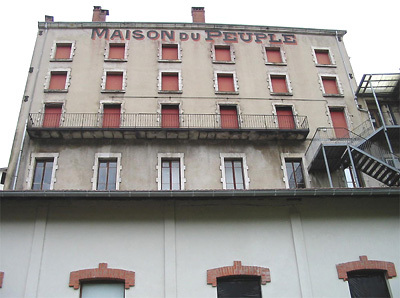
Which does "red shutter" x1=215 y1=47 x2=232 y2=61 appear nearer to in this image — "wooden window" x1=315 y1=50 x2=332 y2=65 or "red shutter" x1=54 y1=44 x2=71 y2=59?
"wooden window" x1=315 y1=50 x2=332 y2=65

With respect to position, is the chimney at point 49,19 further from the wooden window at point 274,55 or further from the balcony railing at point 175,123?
the wooden window at point 274,55

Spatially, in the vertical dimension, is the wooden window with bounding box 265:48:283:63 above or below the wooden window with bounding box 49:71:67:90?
above

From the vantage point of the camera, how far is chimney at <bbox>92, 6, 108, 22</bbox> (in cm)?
2491

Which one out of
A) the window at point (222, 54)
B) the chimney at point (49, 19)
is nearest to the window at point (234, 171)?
the window at point (222, 54)

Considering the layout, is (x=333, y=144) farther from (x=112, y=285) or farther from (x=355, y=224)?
(x=112, y=285)

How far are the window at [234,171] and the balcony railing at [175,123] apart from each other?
1.30 metres

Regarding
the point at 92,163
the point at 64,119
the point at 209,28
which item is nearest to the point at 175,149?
the point at 92,163

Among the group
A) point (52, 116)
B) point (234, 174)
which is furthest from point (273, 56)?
point (52, 116)

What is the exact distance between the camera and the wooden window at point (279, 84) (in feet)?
72.7

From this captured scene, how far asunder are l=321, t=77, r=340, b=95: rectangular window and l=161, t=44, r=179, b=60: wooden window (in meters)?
9.00

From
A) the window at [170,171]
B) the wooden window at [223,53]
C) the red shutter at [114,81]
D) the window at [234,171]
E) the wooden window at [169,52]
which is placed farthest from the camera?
the wooden window at [223,53]

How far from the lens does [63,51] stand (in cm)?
2278

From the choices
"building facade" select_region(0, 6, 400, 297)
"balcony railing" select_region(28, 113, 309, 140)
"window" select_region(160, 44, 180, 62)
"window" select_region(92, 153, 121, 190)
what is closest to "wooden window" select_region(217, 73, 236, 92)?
"building facade" select_region(0, 6, 400, 297)

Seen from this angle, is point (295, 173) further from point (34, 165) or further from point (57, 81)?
point (57, 81)
